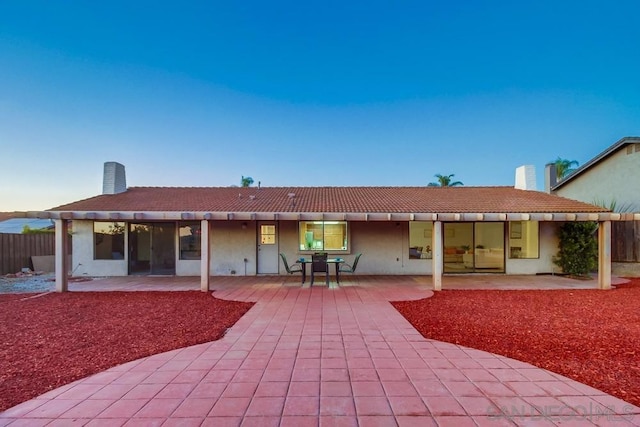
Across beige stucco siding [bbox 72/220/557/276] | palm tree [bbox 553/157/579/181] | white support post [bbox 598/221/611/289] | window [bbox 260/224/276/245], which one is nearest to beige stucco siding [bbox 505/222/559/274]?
beige stucco siding [bbox 72/220/557/276]

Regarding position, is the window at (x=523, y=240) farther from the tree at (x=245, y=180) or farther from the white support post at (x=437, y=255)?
the tree at (x=245, y=180)

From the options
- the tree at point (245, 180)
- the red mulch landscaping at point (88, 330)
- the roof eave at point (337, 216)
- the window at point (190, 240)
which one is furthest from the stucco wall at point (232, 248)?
the tree at point (245, 180)

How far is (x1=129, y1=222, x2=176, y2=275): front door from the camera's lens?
11430mm

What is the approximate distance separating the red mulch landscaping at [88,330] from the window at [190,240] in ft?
10.5

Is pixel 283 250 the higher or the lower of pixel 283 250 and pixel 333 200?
the lower

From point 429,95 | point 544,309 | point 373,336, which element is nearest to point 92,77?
point 373,336

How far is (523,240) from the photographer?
11438 millimetres

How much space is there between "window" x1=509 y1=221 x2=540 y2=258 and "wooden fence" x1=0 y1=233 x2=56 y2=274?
63.9 feet

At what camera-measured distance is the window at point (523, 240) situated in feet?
37.2

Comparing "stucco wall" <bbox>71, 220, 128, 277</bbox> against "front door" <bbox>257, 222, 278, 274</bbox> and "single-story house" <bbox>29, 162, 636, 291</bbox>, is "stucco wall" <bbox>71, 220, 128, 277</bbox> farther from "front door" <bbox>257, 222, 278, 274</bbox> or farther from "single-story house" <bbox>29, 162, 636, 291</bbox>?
"front door" <bbox>257, 222, 278, 274</bbox>

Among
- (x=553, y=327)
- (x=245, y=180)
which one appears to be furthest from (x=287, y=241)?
(x=245, y=180)

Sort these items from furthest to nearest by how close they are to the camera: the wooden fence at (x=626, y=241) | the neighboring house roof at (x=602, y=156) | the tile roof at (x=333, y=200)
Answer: the neighboring house roof at (x=602, y=156) < the wooden fence at (x=626, y=241) < the tile roof at (x=333, y=200)

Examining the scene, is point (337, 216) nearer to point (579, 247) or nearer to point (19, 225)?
point (579, 247)

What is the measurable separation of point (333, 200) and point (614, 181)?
39.8ft
